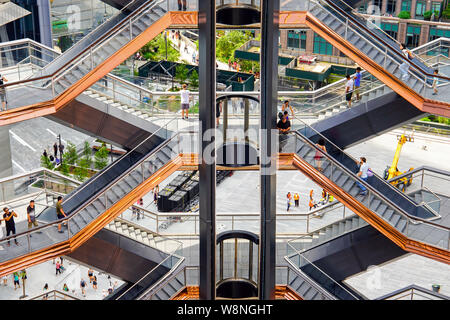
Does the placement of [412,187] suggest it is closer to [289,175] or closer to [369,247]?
[369,247]

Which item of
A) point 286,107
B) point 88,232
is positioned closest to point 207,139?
point 88,232

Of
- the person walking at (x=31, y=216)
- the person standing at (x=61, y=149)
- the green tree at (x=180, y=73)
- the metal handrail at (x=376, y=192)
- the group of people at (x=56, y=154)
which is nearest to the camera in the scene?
the person walking at (x=31, y=216)

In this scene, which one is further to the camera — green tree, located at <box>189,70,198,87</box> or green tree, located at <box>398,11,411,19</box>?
green tree, located at <box>398,11,411,19</box>

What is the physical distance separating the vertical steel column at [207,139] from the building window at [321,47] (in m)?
59.4

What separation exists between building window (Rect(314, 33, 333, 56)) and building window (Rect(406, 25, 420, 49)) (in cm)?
790

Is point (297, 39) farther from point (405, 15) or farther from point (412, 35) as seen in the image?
point (412, 35)

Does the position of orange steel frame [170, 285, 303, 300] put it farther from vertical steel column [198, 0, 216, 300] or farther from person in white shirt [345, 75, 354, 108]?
vertical steel column [198, 0, 216, 300]

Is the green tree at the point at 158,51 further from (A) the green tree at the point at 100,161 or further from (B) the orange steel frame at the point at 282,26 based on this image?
(B) the orange steel frame at the point at 282,26

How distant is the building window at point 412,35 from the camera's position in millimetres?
68875

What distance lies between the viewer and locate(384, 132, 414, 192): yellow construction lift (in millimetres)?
26438

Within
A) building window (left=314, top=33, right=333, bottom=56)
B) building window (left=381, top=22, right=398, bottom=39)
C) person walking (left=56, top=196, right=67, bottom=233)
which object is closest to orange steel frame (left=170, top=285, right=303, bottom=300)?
person walking (left=56, top=196, right=67, bottom=233)

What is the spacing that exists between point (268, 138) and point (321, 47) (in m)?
59.9

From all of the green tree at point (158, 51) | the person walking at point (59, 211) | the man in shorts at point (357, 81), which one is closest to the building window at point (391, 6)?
the green tree at point (158, 51)

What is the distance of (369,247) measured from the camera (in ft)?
88.6
